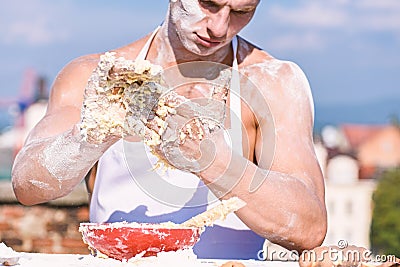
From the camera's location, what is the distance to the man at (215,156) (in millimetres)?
1629

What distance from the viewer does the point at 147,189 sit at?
2.03 meters

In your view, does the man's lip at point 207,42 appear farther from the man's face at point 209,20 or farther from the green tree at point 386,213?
the green tree at point 386,213

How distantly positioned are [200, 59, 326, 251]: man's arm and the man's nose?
0.24 m

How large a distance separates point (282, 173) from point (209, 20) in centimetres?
42

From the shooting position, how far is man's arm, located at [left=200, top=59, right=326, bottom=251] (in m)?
1.59

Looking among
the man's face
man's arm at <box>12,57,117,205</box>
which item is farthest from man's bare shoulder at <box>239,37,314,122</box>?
man's arm at <box>12,57,117,205</box>

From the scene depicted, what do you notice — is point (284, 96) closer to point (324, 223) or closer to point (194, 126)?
point (324, 223)

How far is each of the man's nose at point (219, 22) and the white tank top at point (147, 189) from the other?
23 centimetres

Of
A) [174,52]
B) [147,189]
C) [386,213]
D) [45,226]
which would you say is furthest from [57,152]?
[386,213]

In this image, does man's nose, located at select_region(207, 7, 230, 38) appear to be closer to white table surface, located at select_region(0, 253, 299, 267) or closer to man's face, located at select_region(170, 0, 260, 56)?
man's face, located at select_region(170, 0, 260, 56)

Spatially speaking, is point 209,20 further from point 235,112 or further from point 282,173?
point 282,173

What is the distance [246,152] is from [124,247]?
2.02 feet

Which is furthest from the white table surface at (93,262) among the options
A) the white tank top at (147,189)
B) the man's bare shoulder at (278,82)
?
the man's bare shoulder at (278,82)

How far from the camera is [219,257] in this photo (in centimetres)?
199
